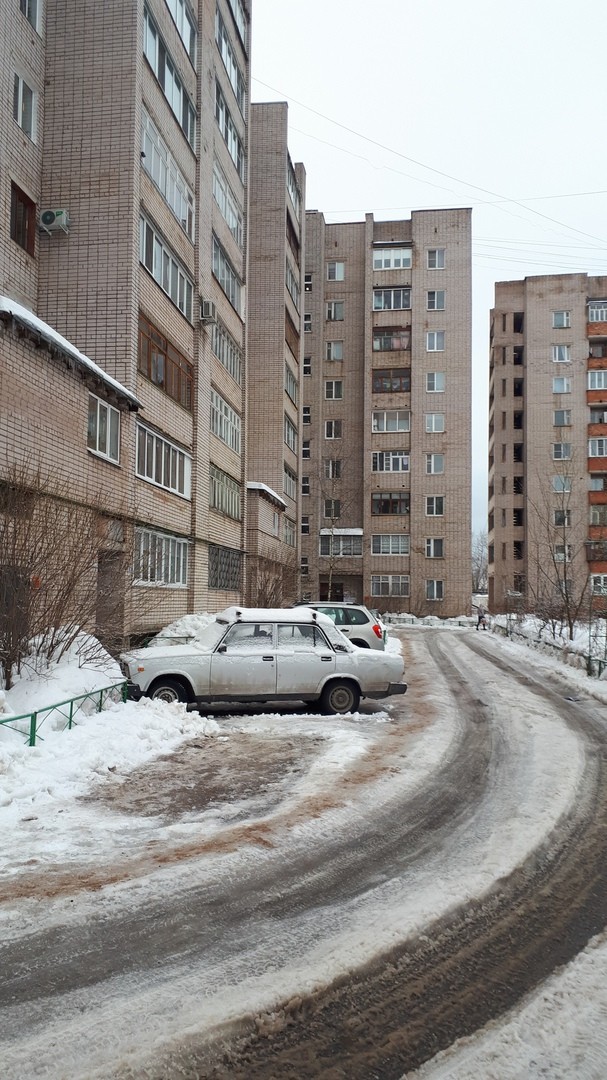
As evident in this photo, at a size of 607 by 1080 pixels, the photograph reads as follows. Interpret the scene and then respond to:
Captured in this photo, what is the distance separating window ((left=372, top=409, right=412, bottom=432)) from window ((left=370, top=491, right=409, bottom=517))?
14.5ft

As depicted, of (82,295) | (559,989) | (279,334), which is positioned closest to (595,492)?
(279,334)

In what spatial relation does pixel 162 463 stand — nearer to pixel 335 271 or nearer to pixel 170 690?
pixel 170 690

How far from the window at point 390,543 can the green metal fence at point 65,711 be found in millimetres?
41637

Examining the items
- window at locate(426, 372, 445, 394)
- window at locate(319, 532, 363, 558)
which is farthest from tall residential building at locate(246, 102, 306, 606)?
window at locate(426, 372, 445, 394)

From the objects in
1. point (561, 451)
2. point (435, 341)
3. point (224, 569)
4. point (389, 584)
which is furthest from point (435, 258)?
point (224, 569)

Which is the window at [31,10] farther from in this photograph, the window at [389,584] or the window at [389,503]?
the window at [389,584]

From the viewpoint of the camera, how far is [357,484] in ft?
175

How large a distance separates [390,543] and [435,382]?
1132 centimetres

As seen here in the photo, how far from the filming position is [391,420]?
52.4 metres

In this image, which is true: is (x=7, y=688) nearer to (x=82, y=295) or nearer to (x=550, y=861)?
(x=550, y=861)

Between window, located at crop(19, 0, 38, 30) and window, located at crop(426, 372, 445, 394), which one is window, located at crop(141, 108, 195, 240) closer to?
window, located at crop(19, 0, 38, 30)

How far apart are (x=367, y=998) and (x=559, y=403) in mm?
55632

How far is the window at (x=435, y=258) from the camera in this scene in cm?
5222

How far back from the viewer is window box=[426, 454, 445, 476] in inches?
2024
